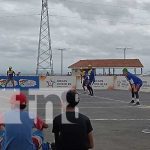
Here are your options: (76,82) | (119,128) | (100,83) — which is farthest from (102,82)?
(119,128)

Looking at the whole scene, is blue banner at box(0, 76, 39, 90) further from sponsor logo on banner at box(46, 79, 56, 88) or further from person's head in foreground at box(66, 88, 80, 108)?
person's head in foreground at box(66, 88, 80, 108)

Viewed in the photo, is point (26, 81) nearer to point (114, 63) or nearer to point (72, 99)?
point (72, 99)

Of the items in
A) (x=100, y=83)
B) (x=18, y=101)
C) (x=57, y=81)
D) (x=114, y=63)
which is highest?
(x=114, y=63)

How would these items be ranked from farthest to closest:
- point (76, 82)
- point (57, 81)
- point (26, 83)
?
1. point (57, 81)
2. point (76, 82)
3. point (26, 83)

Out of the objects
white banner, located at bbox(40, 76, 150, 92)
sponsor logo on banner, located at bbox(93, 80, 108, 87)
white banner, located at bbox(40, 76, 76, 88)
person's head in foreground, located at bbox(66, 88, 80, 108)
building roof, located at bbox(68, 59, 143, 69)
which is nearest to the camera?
person's head in foreground, located at bbox(66, 88, 80, 108)

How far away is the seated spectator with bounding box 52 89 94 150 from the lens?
6117mm

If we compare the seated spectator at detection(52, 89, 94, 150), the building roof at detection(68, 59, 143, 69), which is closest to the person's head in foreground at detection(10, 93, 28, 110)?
the seated spectator at detection(52, 89, 94, 150)

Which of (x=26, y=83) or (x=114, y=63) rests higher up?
(x=114, y=63)

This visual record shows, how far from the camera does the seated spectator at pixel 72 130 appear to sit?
6117 millimetres

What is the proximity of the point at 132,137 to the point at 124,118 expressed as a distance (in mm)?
4242

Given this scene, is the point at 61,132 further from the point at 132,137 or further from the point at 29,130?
the point at 132,137

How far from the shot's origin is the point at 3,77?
41.2 meters

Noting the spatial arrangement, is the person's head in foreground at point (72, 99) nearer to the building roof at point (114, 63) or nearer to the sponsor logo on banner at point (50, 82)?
the sponsor logo on banner at point (50, 82)

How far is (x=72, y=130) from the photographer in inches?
242
